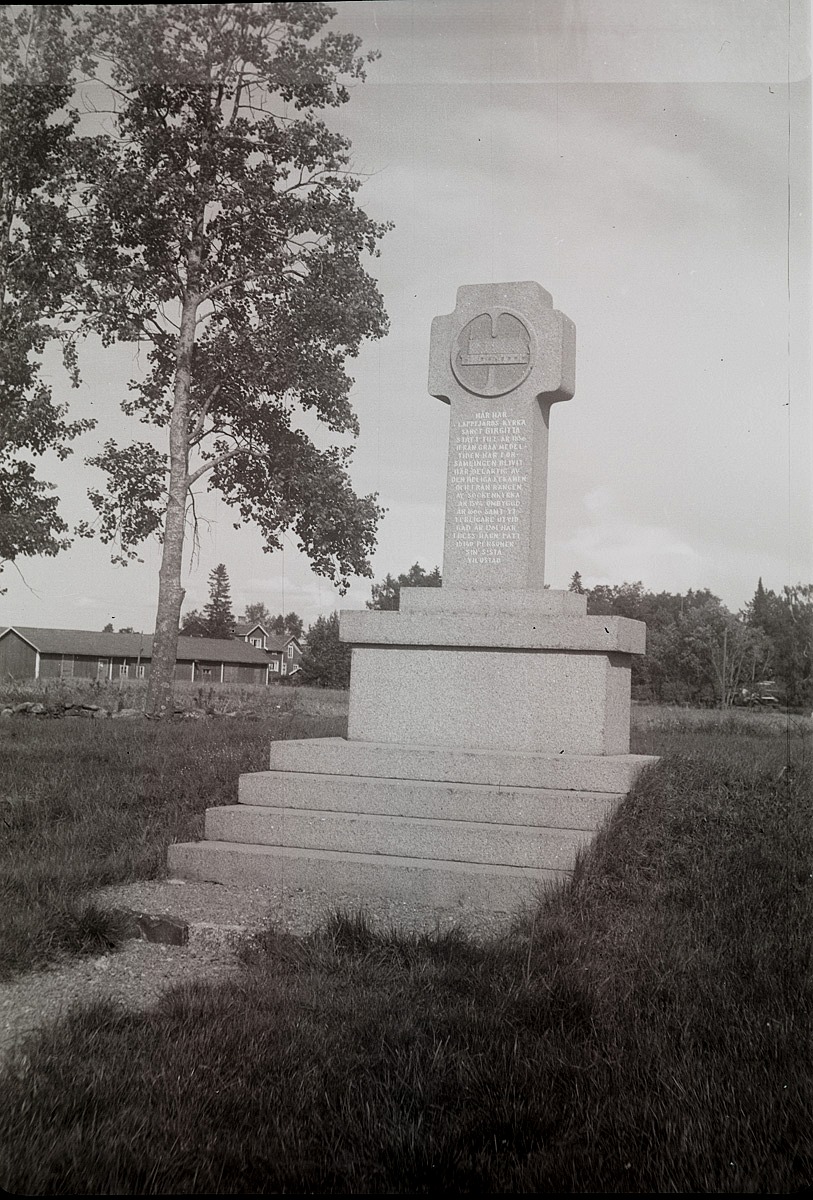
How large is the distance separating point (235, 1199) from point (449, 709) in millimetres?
4178

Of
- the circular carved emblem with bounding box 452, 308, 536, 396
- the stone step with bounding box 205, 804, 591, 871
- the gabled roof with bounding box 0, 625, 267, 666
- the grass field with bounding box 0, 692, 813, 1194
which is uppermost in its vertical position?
the circular carved emblem with bounding box 452, 308, 536, 396

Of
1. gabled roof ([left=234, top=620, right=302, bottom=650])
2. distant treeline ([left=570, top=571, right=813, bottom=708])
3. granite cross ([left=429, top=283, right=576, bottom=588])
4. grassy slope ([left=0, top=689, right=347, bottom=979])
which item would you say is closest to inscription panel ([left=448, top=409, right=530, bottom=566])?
granite cross ([left=429, top=283, right=576, bottom=588])

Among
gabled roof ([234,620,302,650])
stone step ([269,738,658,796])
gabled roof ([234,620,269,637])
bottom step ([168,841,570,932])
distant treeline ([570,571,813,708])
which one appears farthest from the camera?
gabled roof ([234,620,302,650])

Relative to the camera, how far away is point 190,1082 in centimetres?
293

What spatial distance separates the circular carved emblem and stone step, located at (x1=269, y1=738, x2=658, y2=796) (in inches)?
105

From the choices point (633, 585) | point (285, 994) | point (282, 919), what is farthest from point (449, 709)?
point (633, 585)

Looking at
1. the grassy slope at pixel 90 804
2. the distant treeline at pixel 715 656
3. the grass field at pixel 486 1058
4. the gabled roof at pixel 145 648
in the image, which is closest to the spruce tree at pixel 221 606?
the gabled roof at pixel 145 648

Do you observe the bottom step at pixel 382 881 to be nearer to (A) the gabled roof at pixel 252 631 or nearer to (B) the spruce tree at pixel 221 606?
(B) the spruce tree at pixel 221 606

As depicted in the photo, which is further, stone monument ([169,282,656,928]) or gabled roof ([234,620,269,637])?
gabled roof ([234,620,269,637])

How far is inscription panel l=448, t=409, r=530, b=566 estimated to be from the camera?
695 cm

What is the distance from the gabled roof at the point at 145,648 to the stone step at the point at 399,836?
24.7 metres

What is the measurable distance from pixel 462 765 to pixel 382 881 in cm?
100

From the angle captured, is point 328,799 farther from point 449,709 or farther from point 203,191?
point 203,191

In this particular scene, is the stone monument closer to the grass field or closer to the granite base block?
the granite base block
